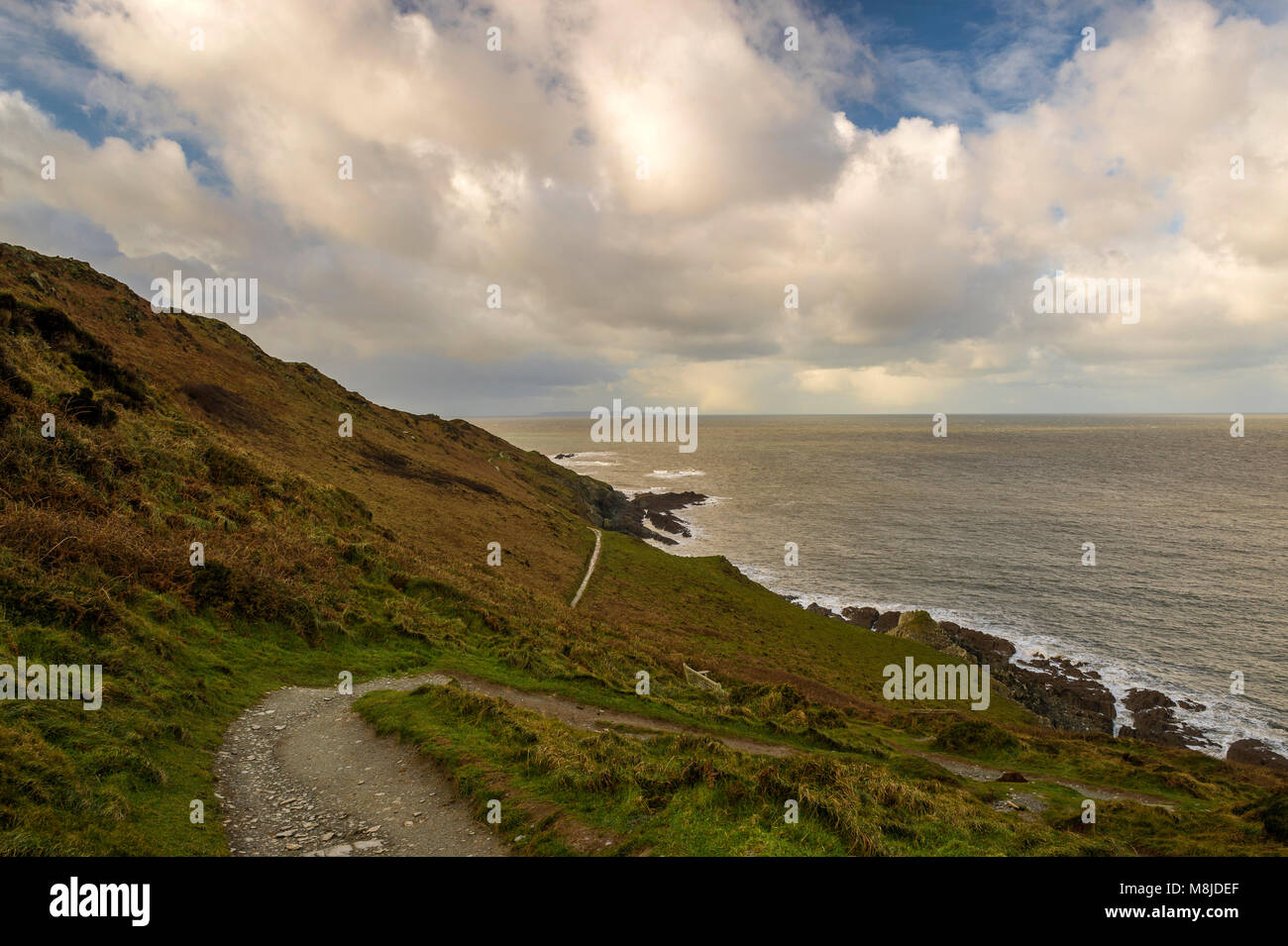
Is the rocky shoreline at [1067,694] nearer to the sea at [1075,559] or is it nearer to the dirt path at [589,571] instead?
the sea at [1075,559]

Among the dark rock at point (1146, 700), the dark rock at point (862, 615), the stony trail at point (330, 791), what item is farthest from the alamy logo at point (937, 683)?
the stony trail at point (330, 791)

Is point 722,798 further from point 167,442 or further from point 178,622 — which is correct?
point 167,442

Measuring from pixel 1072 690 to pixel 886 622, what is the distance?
17.1 metres

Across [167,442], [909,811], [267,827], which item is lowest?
[909,811]

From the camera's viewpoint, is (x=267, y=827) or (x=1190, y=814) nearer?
(x=267, y=827)

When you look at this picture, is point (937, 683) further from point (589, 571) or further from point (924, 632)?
point (589, 571)

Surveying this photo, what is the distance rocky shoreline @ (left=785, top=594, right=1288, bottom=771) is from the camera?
131ft

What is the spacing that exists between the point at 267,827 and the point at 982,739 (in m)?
29.9

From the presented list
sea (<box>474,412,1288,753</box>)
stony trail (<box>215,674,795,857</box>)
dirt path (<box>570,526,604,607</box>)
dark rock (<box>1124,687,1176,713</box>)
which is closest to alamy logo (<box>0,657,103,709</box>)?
stony trail (<box>215,674,795,857</box>)

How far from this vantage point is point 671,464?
19888 centimetres
